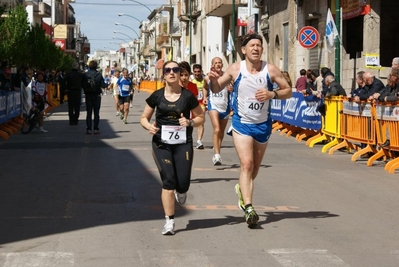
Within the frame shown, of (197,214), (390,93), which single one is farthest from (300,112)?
(197,214)

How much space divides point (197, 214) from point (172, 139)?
4.60ft

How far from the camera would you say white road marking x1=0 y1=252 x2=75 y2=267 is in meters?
6.90

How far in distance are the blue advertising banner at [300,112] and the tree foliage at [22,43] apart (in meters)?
18.7

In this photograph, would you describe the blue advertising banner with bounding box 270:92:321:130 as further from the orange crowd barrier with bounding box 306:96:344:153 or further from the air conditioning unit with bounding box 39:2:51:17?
the air conditioning unit with bounding box 39:2:51:17

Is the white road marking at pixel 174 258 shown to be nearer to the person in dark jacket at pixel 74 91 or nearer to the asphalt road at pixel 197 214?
the asphalt road at pixel 197 214

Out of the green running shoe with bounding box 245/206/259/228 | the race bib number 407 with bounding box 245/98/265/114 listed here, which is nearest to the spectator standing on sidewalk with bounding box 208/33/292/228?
the race bib number 407 with bounding box 245/98/265/114

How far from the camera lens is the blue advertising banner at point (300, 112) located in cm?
2038

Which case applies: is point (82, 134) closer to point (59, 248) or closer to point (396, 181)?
point (396, 181)

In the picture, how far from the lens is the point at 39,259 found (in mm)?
7102

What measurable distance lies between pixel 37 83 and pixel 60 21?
110 meters

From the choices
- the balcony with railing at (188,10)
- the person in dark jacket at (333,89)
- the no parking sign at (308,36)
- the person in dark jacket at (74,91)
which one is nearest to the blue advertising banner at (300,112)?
the person in dark jacket at (333,89)

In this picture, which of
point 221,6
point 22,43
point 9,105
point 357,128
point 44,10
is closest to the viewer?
point 357,128

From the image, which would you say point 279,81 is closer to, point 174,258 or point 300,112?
point 174,258

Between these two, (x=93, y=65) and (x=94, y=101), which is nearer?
(x=94, y=101)
